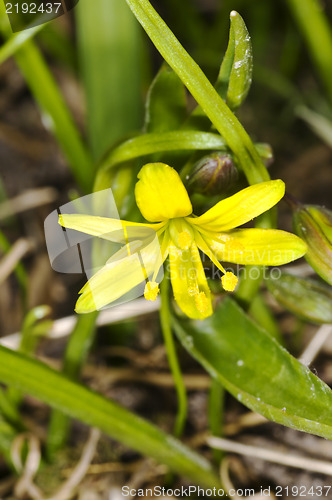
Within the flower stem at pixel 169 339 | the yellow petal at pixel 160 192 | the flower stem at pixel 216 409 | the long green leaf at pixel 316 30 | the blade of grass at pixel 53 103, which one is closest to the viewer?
the yellow petal at pixel 160 192

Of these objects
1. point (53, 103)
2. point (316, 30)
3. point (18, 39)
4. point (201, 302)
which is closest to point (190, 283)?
point (201, 302)

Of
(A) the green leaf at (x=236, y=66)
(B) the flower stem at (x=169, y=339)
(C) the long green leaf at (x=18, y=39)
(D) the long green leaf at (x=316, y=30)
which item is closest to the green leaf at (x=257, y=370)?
(B) the flower stem at (x=169, y=339)

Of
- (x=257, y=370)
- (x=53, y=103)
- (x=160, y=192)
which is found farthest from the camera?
(x=53, y=103)

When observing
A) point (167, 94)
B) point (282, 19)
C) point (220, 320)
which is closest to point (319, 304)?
point (220, 320)

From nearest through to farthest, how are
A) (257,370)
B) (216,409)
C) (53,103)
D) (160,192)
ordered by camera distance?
(160,192) → (257,370) → (216,409) → (53,103)

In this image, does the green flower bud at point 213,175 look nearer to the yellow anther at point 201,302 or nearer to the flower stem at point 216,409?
the yellow anther at point 201,302

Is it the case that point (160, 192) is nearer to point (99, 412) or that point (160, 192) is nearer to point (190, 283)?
point (190, 283)
